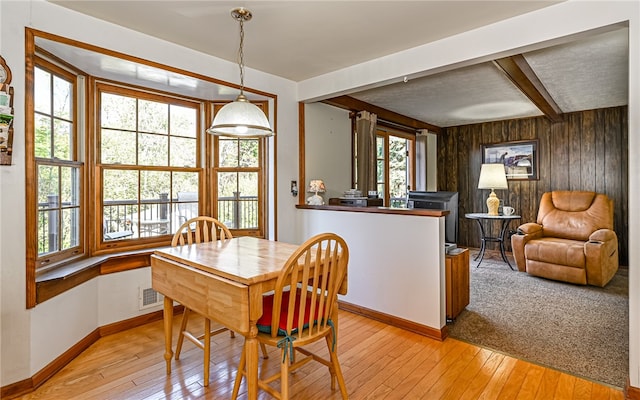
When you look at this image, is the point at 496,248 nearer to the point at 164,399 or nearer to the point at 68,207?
the point at 164,399

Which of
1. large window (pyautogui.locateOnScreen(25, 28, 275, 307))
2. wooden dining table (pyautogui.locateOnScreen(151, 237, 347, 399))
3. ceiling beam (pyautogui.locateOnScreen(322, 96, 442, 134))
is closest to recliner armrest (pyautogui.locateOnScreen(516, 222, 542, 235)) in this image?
ceiling beam (pyautogui.locateOnScreen(322, 96, 442, 134))

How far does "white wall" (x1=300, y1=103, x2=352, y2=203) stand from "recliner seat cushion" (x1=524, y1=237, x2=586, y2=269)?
2.39m

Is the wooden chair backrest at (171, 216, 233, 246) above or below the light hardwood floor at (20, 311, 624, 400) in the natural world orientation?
above

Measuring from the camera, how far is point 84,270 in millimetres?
2420

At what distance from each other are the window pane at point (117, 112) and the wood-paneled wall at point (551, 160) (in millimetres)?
5396

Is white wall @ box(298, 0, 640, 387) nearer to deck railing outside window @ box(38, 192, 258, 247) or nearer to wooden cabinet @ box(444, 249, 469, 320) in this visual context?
wooden cabinet @ box(444, 249, 469, 320)

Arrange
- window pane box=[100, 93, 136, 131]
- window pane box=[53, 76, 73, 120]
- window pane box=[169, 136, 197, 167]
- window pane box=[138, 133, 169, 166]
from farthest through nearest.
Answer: window pane box=[169, 136, 197, 167], window pane box=[138, 133, 169, 166], window pane box=[100, 93, 136, 131], window pane box=[53, 76, 73, 120]

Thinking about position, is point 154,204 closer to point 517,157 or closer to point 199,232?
point 199,232

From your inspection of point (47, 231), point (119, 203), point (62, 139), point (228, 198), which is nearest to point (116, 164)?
point (119, 203)

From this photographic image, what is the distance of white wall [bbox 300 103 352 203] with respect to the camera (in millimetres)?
3945

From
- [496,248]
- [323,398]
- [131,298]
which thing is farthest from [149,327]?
[496,248]

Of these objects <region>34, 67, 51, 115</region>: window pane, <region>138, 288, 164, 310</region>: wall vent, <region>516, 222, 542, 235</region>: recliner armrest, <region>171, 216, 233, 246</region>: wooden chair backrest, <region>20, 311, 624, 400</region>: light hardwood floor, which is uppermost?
<region>34, 67, 51, 115</region>: window pane

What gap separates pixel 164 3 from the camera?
218cm

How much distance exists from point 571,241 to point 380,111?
289 centimetres
